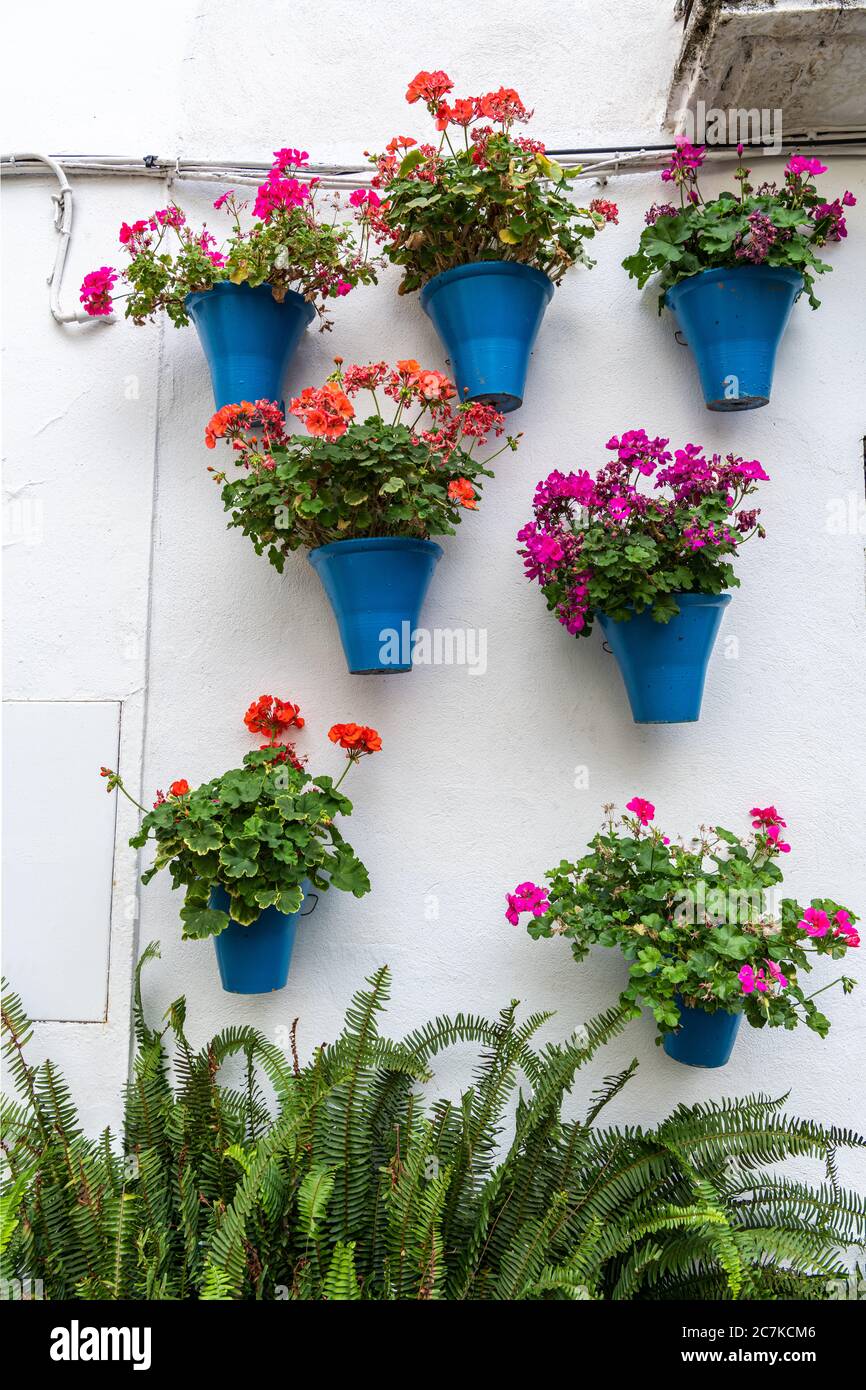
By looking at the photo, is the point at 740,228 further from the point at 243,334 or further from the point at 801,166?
the point at 243,334

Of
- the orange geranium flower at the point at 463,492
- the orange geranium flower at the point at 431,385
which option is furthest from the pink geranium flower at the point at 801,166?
the orange geranium flower at the point at 463,492

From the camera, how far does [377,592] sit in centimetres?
227

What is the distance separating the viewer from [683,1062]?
7.30ft

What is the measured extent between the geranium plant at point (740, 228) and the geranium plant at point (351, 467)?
572 millimetres

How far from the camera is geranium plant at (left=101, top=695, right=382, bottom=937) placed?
7.08 feet

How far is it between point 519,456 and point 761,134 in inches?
38.4

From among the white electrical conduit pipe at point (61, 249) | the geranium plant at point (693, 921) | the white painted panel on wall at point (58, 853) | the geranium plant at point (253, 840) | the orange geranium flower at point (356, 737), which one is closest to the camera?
A: the geranium plant at point (693, 921)

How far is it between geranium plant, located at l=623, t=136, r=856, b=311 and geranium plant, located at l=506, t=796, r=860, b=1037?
49.0 inches

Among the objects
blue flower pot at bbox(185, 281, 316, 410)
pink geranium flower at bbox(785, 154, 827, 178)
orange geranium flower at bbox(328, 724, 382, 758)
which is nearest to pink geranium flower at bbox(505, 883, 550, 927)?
orange geranium flower at bbox(328, 724, 382, 758)

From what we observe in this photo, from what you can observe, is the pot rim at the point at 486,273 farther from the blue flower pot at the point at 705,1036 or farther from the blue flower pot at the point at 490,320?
the blue flower pot at the point at 705,1036

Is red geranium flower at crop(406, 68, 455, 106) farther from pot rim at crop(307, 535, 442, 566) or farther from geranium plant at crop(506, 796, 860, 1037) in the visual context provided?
geranium plant at crop(506, 796, 860, 1037)

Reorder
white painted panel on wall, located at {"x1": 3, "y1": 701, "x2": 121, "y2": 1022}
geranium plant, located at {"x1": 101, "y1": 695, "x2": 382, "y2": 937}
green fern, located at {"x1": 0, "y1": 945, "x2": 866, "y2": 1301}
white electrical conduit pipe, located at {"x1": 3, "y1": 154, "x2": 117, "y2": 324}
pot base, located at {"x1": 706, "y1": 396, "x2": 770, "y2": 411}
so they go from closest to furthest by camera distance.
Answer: green fern, located at {"x1": 0, "y1": 945, "x2": 866, "y2": 1301}
geranium plant, located at {"x1": 101, "y1": 695, "x2": 382, "y2": 937}
pot base, located at {"x1": 706, "y1": 396, "x2": 770, "y2": 411}
white painted panel on wall, located at {"x1": 3, "y1": 701, "x2": 121, "y2": 1022}
white electrical conduit pipe, located at {"x1": 3, "y1": 154, "x2": 117, "y2": 324}

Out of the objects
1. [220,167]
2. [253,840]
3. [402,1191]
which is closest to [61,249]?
[220,167]

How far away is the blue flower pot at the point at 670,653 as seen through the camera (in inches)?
87.8
